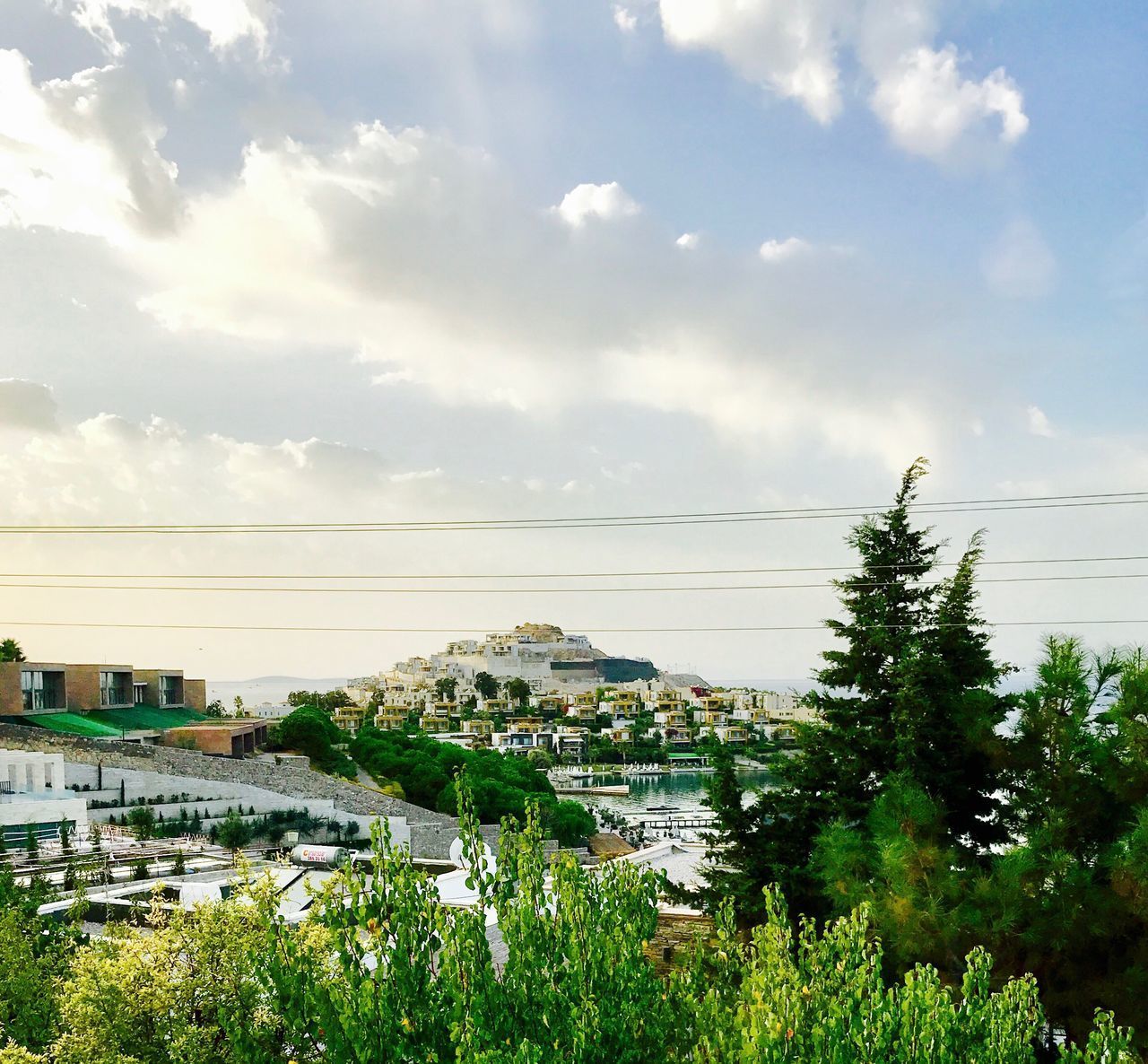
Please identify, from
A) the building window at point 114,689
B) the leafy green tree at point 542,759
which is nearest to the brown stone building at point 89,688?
the building window at point 114,689

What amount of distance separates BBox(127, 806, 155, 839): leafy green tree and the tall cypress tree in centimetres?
1444

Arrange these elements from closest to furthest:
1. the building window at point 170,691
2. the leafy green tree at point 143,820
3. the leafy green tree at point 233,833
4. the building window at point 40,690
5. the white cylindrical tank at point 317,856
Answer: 1. the white cylindrical tank at point 317,856
2. the leafy green tree at point 143,820
3. the leafy green tree at point 233,833
4. the building window at point 40,690
5. the building window at point 170,691

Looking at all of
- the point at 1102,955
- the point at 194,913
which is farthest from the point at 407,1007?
the point at 1102,955

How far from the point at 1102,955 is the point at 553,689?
111740mm

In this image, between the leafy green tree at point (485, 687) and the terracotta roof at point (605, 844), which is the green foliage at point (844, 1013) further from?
the leafy green tree at point (485, 687)

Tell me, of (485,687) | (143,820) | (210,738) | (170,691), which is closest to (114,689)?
(170,691)

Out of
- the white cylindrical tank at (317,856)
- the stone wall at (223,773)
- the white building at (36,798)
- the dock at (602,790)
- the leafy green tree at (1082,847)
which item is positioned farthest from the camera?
the dock at (602,790)

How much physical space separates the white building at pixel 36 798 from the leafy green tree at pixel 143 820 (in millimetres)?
938

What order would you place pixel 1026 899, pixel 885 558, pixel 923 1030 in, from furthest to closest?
pixel 885 558, pixel 1026 899, pixel 923 1030

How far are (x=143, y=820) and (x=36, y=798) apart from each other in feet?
7.30

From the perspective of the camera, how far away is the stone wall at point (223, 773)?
2469 centimetres

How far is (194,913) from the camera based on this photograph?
6605 millimetres

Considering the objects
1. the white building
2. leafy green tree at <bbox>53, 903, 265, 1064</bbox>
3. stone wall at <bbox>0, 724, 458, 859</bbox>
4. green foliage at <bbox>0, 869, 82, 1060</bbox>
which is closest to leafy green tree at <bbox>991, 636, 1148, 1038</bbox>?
leafy green tree at <bbox>53, 903, 265, 1064</bbox>

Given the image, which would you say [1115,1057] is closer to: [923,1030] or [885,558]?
[923,1030]
